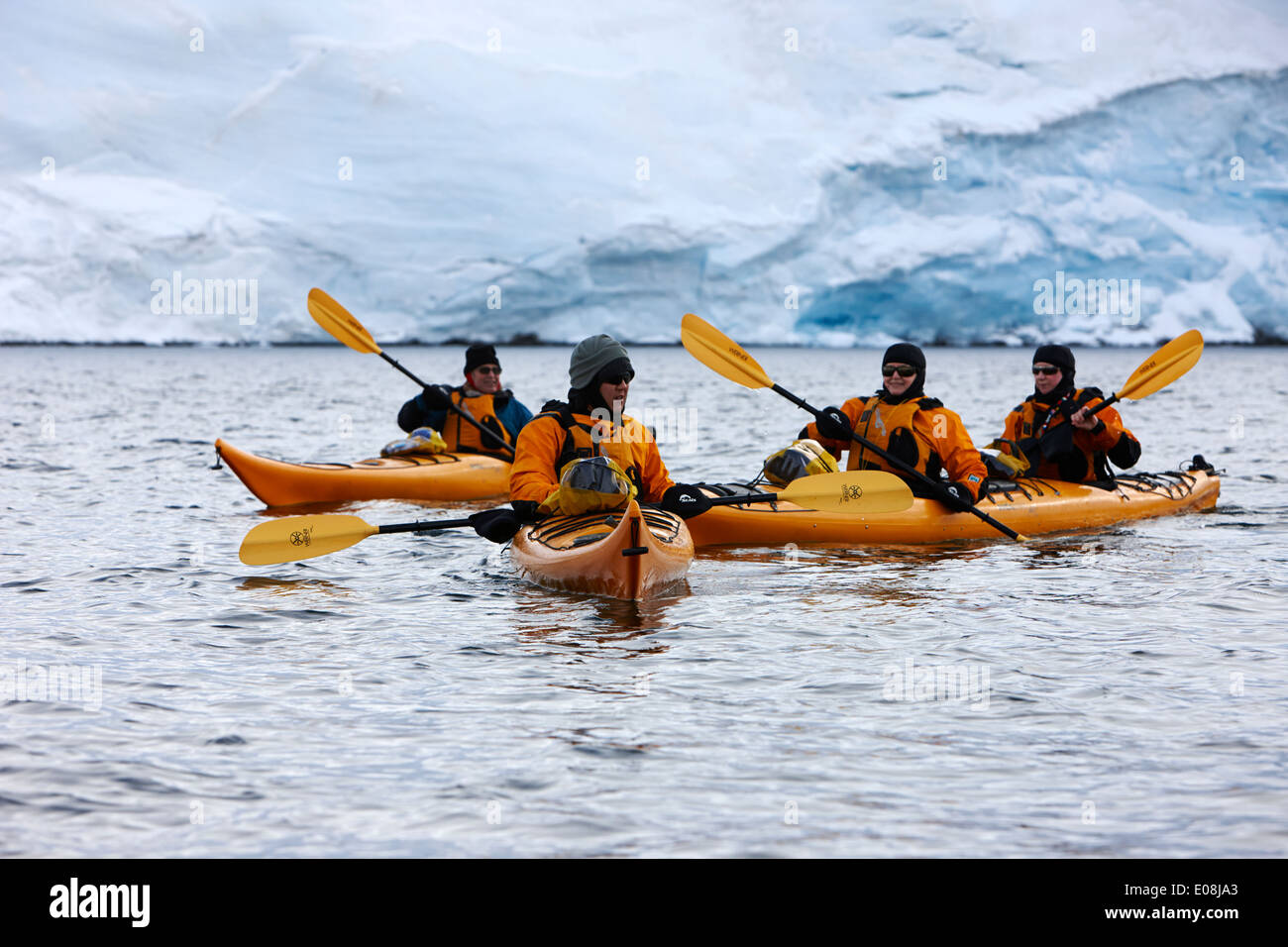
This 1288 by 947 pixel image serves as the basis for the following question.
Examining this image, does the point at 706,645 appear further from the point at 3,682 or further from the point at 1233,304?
the point at 1233,304

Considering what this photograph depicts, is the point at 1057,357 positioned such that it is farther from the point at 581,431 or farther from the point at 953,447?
the point at 581,431

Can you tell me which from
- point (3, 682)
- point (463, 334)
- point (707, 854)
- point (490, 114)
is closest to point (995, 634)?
point (707, 854)

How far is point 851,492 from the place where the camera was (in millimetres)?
6473

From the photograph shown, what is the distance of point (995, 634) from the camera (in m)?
5.05

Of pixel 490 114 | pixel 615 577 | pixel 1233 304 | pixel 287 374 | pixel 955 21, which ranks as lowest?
pixel 615 577

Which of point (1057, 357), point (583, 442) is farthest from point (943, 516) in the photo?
point (583, 442)

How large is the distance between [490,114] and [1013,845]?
1680 inches

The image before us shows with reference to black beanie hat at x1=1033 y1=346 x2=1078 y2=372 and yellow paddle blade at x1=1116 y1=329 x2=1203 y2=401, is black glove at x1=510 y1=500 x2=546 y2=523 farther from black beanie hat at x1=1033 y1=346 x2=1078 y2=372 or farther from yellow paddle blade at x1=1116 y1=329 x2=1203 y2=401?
yellow paddle blade at x1=1116 y1=329 x2=1203 y2=401

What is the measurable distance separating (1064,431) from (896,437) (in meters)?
1.54

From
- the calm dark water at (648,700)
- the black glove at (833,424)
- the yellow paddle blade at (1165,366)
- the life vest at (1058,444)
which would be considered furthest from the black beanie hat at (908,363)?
the yellow paddle blade at (1165,366)

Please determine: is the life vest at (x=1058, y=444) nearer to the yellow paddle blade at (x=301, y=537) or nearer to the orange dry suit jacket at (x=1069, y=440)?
the orange dry suit jacket at (x=1069, y=440)

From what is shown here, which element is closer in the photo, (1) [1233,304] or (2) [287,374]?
(2) [287,374]

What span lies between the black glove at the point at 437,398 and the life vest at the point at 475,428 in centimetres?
13

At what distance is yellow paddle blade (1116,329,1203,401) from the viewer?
8.10 metres
